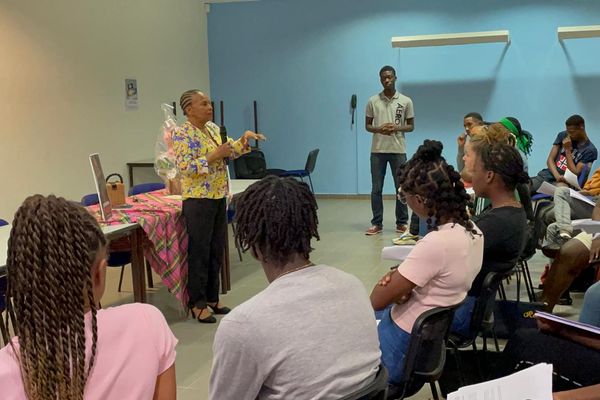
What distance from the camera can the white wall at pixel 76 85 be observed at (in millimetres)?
5961

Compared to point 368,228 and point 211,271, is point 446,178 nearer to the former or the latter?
point 211,271

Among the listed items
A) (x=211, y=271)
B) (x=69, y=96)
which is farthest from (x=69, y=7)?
(x=211, y=271)

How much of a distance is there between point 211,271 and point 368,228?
3114 millimetres

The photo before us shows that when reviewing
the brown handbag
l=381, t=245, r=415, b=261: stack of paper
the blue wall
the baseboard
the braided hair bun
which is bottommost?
the baseboard

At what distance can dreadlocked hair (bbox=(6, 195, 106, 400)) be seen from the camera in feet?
3.98

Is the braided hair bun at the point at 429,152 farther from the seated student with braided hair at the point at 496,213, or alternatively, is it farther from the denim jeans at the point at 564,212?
the denim jeans at the point at 564,212

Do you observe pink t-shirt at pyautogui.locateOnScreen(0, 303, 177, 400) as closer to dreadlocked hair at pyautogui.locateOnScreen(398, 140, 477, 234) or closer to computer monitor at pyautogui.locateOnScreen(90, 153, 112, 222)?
dreadlocked hair at pyautogui.locateOnScreen(398, 140, 477, 234)

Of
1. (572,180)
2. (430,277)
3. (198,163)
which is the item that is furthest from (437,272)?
(572,180)

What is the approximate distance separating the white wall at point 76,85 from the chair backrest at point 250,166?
114 cm

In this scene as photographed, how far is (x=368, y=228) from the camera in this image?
7078 millimetres

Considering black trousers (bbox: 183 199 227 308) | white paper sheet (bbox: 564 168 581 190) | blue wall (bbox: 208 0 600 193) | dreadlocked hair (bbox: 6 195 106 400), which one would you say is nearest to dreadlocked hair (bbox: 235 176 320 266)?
dreadlocked hair (bbox: 6 195 106 400)

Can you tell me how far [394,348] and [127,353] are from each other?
1.11 meters

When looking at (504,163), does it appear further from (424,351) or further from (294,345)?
(294,345)

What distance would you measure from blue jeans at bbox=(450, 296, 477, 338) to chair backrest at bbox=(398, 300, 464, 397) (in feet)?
1.23
